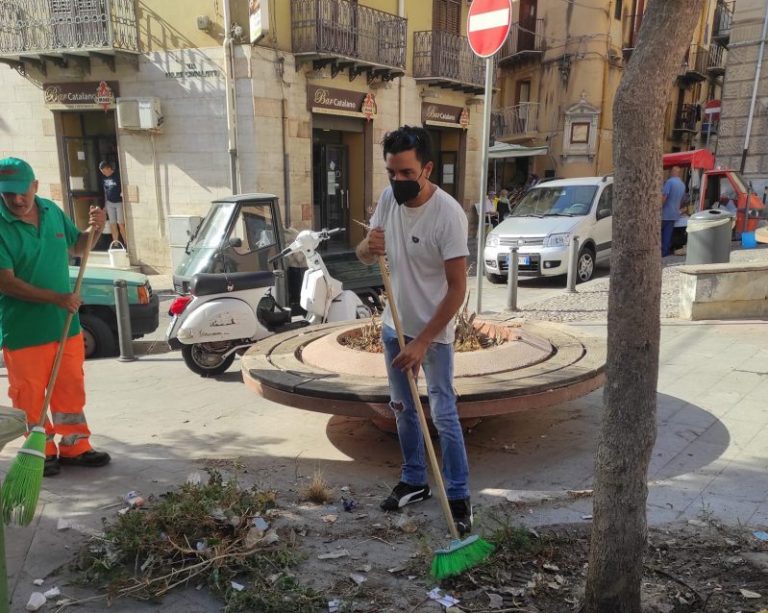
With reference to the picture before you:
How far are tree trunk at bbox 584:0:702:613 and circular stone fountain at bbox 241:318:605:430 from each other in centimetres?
149

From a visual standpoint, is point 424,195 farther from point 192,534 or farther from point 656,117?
point 192,534

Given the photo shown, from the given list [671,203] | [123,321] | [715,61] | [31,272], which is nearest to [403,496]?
[31,272]

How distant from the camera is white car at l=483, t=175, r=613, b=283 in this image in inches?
452

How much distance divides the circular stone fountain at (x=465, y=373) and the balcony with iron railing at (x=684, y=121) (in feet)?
98.5

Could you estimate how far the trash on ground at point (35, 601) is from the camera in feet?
8.54

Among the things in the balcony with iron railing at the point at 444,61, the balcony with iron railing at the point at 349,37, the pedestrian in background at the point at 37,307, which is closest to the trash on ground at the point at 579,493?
the pedestrian in background at the point at 37,307

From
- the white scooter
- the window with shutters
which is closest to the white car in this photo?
the white scooter

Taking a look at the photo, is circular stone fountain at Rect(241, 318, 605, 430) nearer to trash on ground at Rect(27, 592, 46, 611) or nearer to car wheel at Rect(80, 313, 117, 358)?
trash on ground at Rect(27, 592, 46, 611)

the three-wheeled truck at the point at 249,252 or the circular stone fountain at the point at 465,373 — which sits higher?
the three-wheeled truck at the point at 249,252

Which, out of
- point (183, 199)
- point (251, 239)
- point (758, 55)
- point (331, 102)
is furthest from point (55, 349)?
point (758, 55)

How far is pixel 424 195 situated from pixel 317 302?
3840mm

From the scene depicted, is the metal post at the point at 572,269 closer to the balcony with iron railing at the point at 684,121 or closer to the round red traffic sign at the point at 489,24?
the round red traffic sign at the point at 489,24

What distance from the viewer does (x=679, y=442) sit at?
4266 mm

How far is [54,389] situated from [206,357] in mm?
2263
